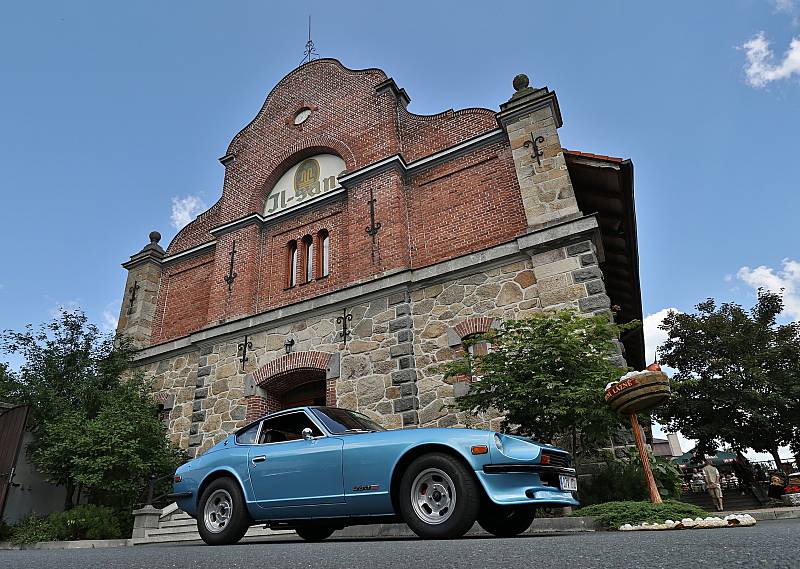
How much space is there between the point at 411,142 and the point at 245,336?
626 cm

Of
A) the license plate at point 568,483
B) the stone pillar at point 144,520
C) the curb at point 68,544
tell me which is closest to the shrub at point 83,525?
the curb at point 68,544

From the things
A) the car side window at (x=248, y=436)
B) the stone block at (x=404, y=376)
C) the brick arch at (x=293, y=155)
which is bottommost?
the car side window at (x=248, y=436)

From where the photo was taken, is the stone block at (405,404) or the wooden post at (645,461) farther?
the stone block at (405,404)

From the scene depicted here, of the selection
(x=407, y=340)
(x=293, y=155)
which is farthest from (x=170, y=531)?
(x=293, y=155)

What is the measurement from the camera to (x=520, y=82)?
1167 cm

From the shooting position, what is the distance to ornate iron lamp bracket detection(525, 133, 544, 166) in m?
10.7

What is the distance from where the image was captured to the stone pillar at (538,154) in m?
10.1

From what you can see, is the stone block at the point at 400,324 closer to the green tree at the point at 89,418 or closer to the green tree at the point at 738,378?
the green tree at the point at 89,418

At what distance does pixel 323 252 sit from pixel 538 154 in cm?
570

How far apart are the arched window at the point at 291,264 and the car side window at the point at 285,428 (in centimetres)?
768

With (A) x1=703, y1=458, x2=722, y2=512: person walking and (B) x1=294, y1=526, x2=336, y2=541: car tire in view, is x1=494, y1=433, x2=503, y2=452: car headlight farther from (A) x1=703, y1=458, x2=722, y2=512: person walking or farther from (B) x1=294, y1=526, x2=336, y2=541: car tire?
(A) x1=703, y1=458, x2=722, y2=512: person walking

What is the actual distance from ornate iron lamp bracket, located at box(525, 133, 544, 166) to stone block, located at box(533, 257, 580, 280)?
2.29 meters

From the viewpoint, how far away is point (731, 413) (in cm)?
1738

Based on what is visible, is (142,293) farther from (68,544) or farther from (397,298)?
(397,298)
